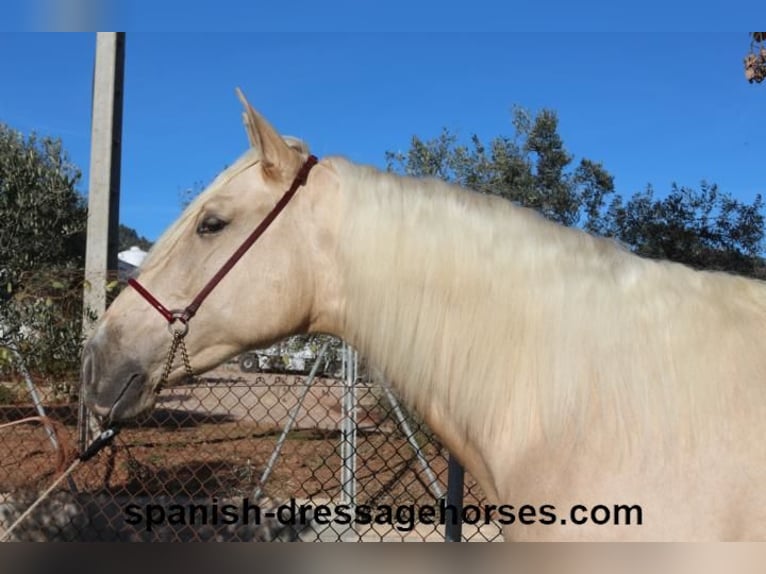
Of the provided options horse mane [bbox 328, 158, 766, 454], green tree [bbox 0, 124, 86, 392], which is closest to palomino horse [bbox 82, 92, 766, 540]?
horse mane [bbox 328, 158, 766, 454]

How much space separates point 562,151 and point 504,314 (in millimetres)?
8749

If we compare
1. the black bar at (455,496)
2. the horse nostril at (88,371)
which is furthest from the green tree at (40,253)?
the black bar at (455,496)

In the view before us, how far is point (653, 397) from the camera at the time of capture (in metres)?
1.67

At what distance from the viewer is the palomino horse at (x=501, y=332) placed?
1.60m

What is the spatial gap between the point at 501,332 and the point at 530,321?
97 millimetres

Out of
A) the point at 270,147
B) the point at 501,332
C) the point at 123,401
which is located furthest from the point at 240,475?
the point at 501,332

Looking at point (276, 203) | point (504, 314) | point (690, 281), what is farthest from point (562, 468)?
point (276, 203)

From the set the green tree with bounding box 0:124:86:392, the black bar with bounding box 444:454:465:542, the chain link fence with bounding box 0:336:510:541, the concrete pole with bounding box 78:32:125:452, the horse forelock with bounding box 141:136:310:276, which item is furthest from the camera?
the concrete pole with bounding box 78:32:125:452

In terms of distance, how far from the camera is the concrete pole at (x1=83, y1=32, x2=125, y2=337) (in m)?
7.10

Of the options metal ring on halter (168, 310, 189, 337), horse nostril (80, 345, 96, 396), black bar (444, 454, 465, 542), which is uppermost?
metal ring on halter (168, 310, 189, 337)

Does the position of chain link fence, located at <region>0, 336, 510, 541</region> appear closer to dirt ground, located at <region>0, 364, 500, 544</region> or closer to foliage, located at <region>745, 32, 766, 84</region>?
dirt ground, located at <region>0, 364, 500, 544</region>

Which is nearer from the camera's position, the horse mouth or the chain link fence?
the horse mouth

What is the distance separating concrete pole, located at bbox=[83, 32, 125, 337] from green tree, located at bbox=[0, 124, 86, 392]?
583mm

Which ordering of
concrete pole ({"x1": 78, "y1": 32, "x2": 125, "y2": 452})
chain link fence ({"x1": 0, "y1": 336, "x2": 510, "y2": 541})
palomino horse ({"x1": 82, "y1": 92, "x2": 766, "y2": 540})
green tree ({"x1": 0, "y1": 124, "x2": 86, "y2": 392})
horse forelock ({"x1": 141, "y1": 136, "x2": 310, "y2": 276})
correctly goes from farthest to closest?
concrete pole ({"x1": 78, "y1": 32, "x2": 125, "y2": 452}), green tree ({"x1": 0, "y1": 124, "x2": 86, "y2": 392}), chain link fence ({"x1": 0, "y1": 336, "x2": 510, "y2": 541}), horse forelock ({"x1": 141, "y1": 136, "x2": 310, "y2": 276}), palomino horse ({"x1": 82, "y1": 92, "x2": 766, "y2": 540})
